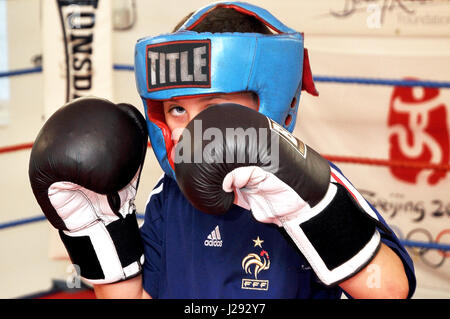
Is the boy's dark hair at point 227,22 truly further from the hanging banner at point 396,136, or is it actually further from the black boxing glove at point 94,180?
the hanging banner at point 396,136

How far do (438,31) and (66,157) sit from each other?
1.42 meters

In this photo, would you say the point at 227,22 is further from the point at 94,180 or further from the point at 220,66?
the point at 94,180

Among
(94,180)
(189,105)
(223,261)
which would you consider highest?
(189,105)

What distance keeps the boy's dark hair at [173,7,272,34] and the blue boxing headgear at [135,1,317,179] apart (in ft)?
0.06

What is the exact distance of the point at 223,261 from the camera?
2.86 ft

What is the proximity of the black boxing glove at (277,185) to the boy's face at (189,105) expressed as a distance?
0.15m

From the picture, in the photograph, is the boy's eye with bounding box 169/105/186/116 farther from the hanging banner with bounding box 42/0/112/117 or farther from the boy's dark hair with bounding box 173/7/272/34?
the hanging banner with bounding box 42/0/112/117

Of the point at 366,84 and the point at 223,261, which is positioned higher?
the point at 366,84

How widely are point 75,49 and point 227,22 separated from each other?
3.69 ft

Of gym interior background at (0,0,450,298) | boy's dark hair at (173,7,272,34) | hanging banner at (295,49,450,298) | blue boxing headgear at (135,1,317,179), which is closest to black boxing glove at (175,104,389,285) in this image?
blue boxing headgear at (135,1,317,179)

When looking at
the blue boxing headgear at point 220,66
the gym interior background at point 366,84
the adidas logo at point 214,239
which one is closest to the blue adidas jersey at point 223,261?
the adidas logo at point 214,239

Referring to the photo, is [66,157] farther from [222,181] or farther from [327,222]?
[327,222]

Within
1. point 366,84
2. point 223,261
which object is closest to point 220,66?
point 223,261
